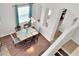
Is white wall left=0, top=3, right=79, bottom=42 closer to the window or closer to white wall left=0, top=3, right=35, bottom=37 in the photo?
white wall left=0, top=3, right=35, bottom=37

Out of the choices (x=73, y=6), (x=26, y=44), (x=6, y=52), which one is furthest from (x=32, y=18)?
(x=73, y=6)

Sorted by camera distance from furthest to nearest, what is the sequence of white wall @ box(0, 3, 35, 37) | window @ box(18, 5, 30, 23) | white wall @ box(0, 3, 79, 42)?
window @ box(18, 5, 30, 23), white wall @ box(0, 3, 35, 37), white wall @ box(0, 3, 79, 42)

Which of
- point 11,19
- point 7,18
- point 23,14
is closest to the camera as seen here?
point 7,18

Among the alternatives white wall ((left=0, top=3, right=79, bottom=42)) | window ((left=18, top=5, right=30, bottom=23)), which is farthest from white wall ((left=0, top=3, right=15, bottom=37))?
window ((left=18, top=5, right=30, bottom=23))

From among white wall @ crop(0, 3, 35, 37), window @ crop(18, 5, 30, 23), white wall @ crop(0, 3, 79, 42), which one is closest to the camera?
white wall @ crop(0, 3, 79, 42)

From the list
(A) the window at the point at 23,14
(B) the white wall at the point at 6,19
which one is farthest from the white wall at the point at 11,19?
(A) the window at the point at 23,14

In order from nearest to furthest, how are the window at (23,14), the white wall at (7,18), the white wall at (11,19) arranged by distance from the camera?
the white wall at (11,19) < the white wall at (7,18) < the window at (23,14)

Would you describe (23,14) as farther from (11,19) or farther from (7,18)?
(7,18)

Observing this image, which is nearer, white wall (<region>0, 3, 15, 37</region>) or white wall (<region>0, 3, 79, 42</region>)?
white wall (<region>0, 3, 79, 42</region>)

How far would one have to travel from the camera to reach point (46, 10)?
5.25 m

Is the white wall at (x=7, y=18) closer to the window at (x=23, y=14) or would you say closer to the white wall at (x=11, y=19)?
the white wall at (x=11, y=19)

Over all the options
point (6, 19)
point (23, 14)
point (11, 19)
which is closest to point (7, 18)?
point (6, 19)

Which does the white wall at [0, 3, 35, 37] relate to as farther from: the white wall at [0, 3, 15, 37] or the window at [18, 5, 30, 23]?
the window at [18, 5, 30, 23]

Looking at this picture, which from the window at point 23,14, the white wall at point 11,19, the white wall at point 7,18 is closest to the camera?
the white wall at point 11,19
